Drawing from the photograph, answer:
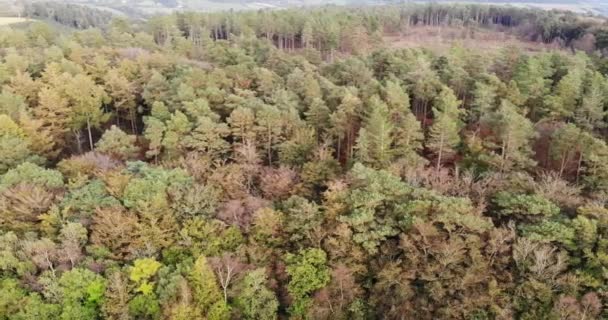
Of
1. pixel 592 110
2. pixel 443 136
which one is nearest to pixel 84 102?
pixel 443 136

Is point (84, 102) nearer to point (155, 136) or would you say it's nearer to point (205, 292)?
point (155, 136)

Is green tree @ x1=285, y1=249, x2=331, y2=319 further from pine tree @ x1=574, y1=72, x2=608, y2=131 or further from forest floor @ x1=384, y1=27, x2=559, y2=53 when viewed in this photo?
forest floor @ x1=384, y1=27, x2=559, y2=53

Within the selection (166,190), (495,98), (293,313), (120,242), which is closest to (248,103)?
(166,190)

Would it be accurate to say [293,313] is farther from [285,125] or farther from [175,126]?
[175,126]

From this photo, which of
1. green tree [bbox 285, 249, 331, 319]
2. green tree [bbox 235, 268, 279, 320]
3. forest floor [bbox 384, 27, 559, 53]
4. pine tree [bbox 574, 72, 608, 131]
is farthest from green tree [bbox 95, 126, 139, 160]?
forest floor [bbox 384, 27, 559, 53]

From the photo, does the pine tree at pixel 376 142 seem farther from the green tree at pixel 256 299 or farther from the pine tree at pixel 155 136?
the pine tree at pixel 155 136

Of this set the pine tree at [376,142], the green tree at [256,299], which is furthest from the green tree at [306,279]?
the pine tree at [376,142]

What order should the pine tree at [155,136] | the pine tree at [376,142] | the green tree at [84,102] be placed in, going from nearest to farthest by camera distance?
the pine tree at [376,142]
the pine tree at [155,136]
the green tree at [84,102]
